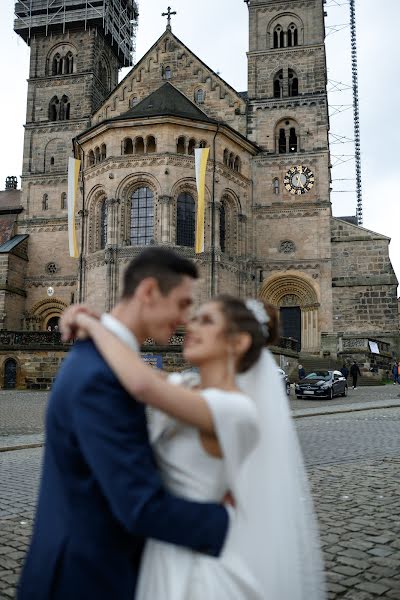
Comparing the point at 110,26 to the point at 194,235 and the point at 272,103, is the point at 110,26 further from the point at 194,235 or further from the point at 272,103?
the point at 194,235

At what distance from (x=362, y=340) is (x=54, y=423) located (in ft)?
99.4

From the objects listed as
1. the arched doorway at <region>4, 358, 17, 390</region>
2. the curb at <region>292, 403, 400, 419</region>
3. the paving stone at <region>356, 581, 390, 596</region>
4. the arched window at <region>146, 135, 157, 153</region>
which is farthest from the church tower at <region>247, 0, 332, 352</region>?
the paving stone at <region>356, 581, 390, 596</region>

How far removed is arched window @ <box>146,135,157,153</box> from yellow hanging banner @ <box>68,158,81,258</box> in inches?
160

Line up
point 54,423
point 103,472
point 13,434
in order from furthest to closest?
1. point 13,434
2. point 54,423
3. point 103,472

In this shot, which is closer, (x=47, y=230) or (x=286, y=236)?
(x=286, y=236)

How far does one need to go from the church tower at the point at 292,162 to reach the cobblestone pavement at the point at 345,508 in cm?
2186

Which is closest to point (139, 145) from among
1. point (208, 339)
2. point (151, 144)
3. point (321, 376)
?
point (151, 144)

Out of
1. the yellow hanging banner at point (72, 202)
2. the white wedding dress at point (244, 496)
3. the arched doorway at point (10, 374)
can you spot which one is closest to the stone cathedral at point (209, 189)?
the yellow hanging banner at point (72, 202)

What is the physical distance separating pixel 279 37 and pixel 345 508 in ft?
115

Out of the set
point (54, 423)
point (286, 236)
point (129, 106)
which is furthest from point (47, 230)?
point (54, 423)

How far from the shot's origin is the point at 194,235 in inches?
1203

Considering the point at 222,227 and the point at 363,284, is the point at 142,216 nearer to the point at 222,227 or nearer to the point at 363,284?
the point at 222,227

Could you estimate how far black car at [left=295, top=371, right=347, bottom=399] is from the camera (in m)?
22.5

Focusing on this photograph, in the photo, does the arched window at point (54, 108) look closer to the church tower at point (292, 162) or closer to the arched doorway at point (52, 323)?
the church tower at point (292, 162)
